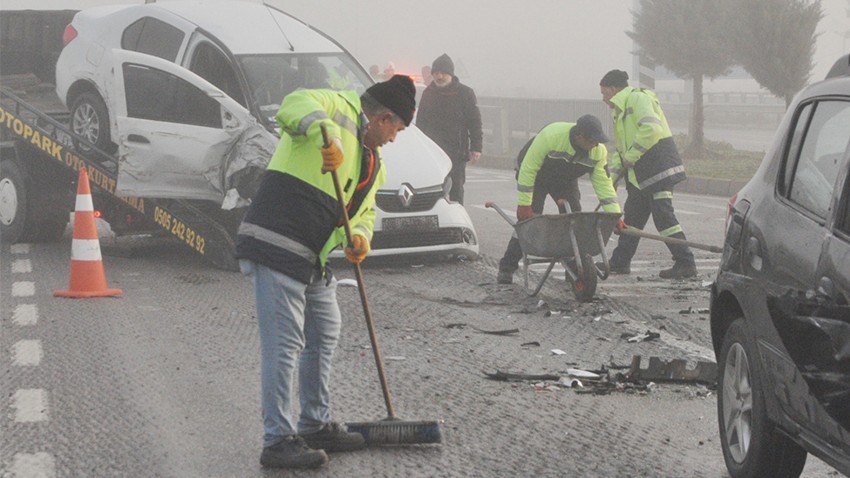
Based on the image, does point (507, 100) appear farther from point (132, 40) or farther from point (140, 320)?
point (140, 320)

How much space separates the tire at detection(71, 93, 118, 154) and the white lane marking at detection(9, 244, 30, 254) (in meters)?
1.09

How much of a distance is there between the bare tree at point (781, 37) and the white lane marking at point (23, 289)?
17700 millimetres

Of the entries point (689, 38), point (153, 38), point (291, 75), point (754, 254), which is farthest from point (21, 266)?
point (689, 38)

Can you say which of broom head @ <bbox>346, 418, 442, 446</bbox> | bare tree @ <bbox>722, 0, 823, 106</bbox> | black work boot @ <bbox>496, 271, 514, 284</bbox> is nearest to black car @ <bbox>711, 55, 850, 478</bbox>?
broom head @ <bbox>346, 418, 442, 446</bbox>

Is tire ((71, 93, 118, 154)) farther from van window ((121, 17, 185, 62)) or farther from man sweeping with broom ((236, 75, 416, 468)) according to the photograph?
man sweeping with broom ((236, 75, 416, 468))

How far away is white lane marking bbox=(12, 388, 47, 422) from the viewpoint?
6793 millimetres

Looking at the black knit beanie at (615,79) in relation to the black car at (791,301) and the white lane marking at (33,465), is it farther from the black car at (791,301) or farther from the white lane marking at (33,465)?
the white lane marking at (33,465)

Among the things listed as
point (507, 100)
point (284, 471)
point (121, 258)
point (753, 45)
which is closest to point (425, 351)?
point (284, 471)

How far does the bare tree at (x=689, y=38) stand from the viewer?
1137 inches

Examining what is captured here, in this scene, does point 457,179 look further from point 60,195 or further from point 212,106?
point 60,195

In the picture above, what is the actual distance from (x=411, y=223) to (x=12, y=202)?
3.91 metres

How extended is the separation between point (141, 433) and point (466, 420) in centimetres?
150

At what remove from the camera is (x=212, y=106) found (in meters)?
12.3

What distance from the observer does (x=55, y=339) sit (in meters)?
8.87
